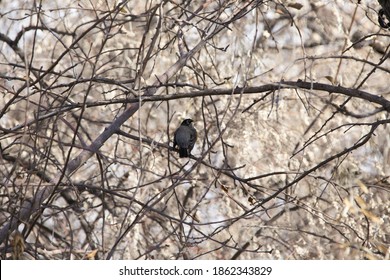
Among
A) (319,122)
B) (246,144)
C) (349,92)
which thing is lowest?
(349,92)

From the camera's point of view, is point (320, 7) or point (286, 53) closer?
point (320, 7)

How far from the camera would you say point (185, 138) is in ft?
17.7

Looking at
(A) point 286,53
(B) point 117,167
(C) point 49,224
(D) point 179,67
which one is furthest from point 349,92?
(C) point 49,224

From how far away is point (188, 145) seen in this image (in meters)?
5.36

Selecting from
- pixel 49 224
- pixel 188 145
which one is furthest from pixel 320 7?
pixel 49 224

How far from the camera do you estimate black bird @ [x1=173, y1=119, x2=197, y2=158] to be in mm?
5245

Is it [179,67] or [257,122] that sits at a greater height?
[257,122]

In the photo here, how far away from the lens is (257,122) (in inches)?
Result: 216

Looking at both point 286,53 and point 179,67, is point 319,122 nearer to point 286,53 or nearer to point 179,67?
point 286,53

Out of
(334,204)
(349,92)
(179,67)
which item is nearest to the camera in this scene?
(349,92)

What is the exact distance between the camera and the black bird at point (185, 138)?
5245mm

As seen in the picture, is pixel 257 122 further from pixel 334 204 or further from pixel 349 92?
pixel 349 92
